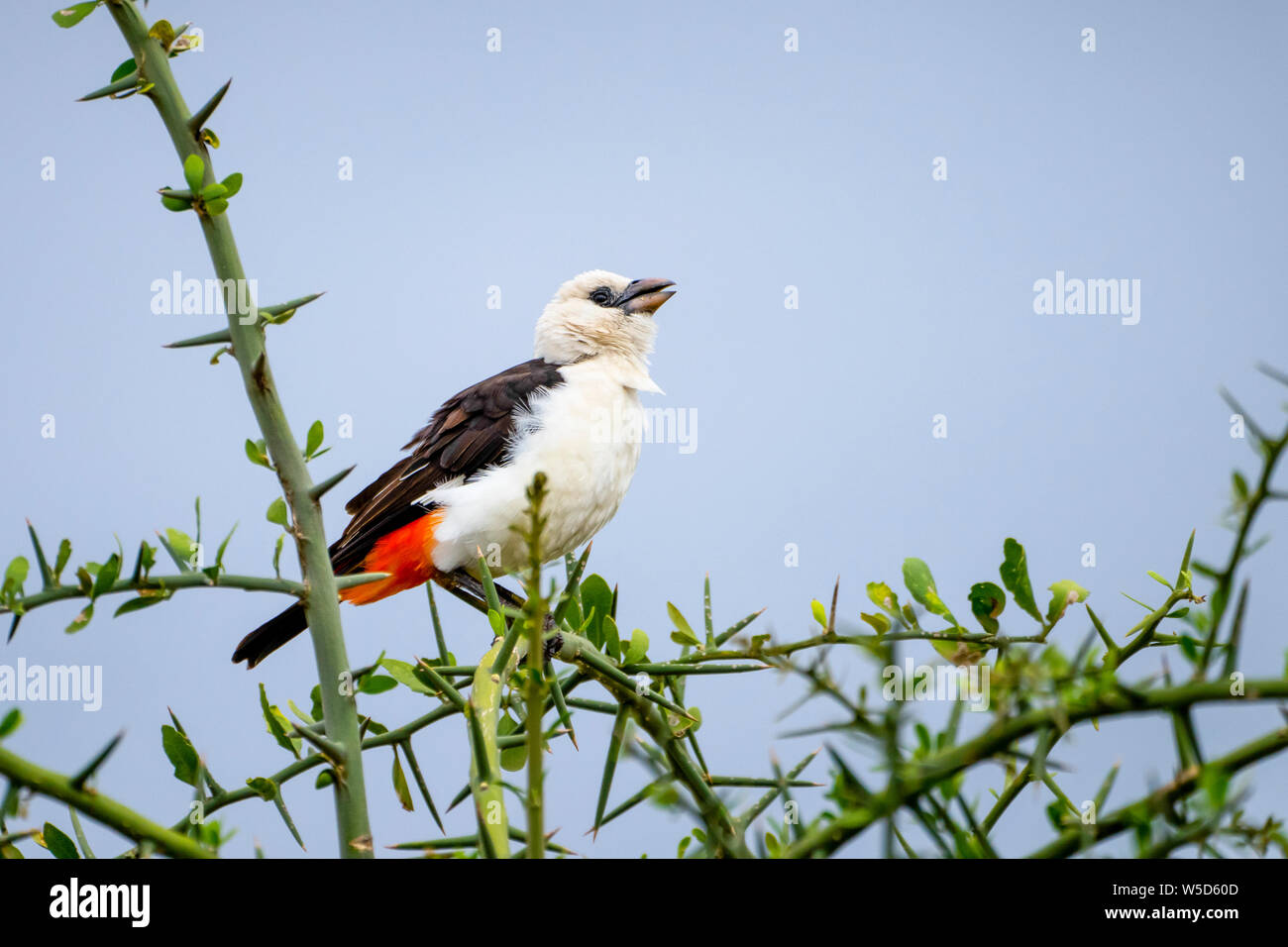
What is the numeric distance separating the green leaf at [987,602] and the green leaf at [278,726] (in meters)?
0.63

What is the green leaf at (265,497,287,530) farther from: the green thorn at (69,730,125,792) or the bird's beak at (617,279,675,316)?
the bird's beak at (617,279,675,316)

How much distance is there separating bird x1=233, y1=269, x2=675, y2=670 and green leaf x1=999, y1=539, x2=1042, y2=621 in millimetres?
1836

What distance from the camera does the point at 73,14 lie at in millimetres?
920

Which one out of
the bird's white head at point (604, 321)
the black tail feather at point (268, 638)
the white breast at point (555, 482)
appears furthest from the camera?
the bird's white head at point (604, 321)

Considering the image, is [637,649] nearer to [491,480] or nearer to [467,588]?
[491,480]

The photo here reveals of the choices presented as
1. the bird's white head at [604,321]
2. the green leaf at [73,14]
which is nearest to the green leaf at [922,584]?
the green leaf at [73,14]

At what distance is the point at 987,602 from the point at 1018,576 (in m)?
0.04

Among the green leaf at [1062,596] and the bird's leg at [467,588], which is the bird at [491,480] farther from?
the green leaf at [1062,596]

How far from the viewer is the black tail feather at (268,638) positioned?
2.76m

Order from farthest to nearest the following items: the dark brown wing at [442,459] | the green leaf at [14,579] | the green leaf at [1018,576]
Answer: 1. the dark brown wing at [442,459]
2. the green leaf at [1018,576]
3. the green leaf at [14,579]

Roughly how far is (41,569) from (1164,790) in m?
0.74
